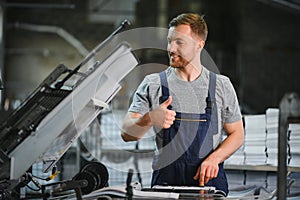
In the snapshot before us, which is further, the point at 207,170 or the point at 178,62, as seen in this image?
the point at 178,62

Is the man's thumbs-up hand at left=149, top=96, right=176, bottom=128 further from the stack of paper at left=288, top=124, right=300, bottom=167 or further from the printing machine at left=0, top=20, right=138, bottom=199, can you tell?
the stack of paper at left=288, top=124, right=300, bottom=167

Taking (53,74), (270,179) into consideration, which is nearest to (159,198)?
(53,74)

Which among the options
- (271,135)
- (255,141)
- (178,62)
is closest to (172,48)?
(178,62)

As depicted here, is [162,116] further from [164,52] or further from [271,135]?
[164,52]

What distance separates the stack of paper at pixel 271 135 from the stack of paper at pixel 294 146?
316 mm

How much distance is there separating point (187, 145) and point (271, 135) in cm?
141

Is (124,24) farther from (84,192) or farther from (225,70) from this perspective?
(225,70)

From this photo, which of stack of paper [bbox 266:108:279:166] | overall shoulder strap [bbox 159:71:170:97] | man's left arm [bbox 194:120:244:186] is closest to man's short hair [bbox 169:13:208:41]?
overall shoulder strap [bbox 159:71:170:97]

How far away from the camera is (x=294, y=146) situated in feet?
11.1

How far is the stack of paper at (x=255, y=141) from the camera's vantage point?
391 centimetres

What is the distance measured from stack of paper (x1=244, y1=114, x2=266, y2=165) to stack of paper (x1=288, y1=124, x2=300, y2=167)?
0.46 metres

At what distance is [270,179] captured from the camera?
12.9 feet

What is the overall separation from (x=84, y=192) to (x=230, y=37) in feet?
40.4

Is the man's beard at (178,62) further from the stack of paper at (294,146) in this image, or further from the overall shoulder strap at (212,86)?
the stack of paper at (294,146)
